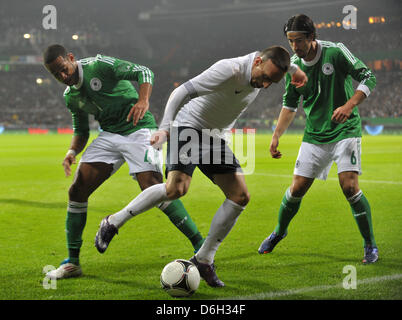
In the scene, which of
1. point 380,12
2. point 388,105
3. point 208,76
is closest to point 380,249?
point 208,76

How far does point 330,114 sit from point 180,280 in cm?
218

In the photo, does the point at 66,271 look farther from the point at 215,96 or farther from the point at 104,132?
the point at 215,96

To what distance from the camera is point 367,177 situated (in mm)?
12203

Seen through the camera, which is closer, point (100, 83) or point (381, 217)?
point (100, 83)

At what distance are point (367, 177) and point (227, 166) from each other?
28.6ft

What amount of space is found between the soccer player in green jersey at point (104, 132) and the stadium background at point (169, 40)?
31492mm

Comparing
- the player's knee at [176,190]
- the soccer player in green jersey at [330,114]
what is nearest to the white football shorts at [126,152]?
the player's knee at [176,190]

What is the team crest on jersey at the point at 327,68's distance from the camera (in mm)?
4992

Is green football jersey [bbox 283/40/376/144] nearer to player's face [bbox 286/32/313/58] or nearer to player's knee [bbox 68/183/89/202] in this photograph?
player's face [bbox 286/32/313/58]

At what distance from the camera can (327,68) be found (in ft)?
16.4

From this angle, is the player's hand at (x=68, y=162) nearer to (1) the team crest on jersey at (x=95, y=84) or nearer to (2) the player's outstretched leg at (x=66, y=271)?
(1) the team crest on jersey at (x=95, y=84)

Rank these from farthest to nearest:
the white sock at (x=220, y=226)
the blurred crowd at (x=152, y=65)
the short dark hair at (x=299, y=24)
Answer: the blurred crowd at (x=152, y=65), the short dark hair at (x=299, y=24), the white sock at (x=220, y=226)

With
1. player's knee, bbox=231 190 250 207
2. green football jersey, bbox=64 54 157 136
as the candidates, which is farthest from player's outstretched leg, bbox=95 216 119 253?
green football jersey, bbox=64 54 157 136
